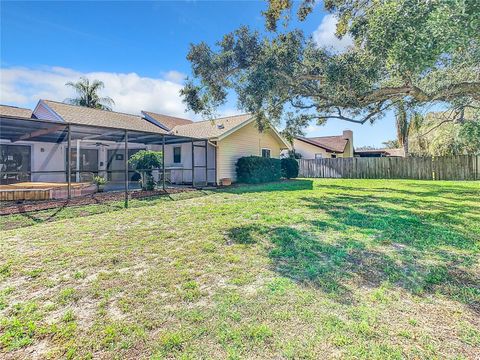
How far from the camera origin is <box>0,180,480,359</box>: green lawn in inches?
86.8

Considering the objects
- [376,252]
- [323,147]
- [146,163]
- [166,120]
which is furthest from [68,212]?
[323,147]

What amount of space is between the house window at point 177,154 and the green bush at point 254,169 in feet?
11.7

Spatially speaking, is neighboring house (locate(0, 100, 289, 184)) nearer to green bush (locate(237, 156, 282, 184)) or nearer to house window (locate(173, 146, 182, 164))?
house window (locate(173, 146, 182, 164))

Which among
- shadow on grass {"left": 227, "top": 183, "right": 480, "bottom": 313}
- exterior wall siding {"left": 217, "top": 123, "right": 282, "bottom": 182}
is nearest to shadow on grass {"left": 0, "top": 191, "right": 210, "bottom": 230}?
shadow on grass {"left": 227, "top": 183, "right": 480, "bottom": 313}

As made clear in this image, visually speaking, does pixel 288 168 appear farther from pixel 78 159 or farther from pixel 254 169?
pixel 78 159

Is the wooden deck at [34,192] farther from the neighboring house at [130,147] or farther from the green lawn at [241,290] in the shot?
the green lawn at [241,290]

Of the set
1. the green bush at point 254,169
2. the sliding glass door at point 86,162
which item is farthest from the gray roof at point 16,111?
the green bush at point 254,169

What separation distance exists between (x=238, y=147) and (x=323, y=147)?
49.8ft

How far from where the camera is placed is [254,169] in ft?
51.9

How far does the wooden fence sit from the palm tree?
69.4 ft

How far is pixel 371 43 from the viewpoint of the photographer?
5516 millimetres

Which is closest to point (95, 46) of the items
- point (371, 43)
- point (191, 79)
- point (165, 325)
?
point (191, 79)

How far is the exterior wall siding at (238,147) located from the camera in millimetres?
15148

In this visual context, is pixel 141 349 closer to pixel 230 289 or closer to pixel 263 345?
pixel 263 345
